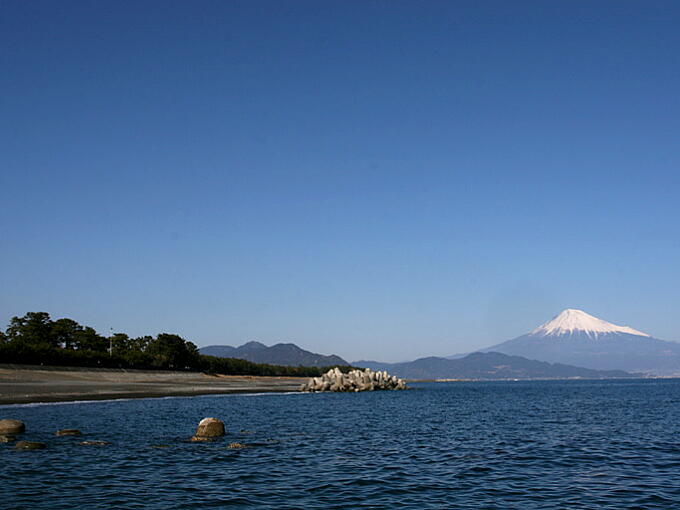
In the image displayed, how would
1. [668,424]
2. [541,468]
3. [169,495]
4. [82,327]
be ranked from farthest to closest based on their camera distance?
[82,327], [668,424], [541,468], [169,495]

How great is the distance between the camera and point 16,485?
76.6ft

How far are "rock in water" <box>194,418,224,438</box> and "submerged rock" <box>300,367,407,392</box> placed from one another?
10304 centimetres

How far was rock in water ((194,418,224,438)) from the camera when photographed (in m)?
38.1

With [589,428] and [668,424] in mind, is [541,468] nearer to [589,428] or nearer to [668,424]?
[589,428]

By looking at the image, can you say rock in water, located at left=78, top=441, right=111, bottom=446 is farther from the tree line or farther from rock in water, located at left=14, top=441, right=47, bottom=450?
the tree line

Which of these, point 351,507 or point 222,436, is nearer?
point 351,507

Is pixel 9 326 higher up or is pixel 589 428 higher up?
pixel 9 326

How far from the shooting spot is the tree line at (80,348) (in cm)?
11244

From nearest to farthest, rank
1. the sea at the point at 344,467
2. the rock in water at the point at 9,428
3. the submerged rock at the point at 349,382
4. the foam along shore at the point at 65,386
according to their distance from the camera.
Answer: the sea at the point at 344,467
the rock in water at the point at 9,428
the foam along shore at the point at 65,386
the submerged rock at the point at 349,382

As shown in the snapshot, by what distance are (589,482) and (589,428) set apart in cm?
2497

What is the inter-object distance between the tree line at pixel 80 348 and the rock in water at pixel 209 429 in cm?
8046

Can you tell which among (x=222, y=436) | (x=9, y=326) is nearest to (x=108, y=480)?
(x=222, y=436)

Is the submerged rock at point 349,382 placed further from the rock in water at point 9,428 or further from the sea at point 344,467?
the rock in water at point 9,428

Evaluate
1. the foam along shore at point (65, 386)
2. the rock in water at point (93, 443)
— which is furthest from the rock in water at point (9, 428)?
the foam along shore at point (65, 386)
